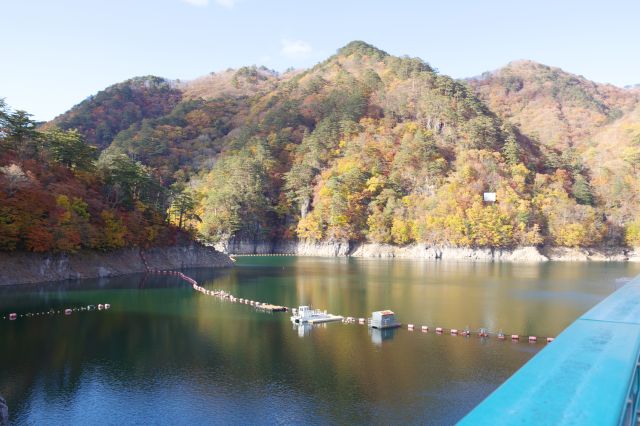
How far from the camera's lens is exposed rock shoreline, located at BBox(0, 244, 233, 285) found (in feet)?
161

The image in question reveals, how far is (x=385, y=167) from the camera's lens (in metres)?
125

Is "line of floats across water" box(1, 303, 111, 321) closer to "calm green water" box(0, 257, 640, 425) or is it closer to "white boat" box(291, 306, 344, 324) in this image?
"calm green water" box(0, 257, 640, 425)

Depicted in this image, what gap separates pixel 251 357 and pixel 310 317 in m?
10.3

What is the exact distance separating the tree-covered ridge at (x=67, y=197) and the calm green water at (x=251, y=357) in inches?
232

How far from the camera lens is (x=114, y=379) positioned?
22.5 metres

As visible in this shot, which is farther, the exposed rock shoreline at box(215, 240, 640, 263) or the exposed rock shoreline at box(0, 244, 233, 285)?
the exposed rock shoreline at box(215, 240, 640, 263)

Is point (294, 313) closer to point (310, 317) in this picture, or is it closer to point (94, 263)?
point (310, 317)

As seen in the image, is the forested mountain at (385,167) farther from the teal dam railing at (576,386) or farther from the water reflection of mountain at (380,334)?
the teal dam railing at (576,386)

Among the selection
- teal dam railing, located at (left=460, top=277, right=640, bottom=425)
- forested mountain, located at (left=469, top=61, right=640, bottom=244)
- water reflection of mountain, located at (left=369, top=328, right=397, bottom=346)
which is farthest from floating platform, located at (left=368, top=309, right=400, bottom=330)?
forested mountain, located at (left=469, top=61, right=640, bottom=244)

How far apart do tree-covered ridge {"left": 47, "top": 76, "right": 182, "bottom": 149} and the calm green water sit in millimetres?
114636

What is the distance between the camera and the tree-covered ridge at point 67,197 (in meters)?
48.7

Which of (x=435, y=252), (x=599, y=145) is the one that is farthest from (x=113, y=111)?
(x=599, y=145)

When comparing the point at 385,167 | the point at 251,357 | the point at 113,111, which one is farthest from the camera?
the point at 113,111

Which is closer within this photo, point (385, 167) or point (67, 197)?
point (67, 197)
